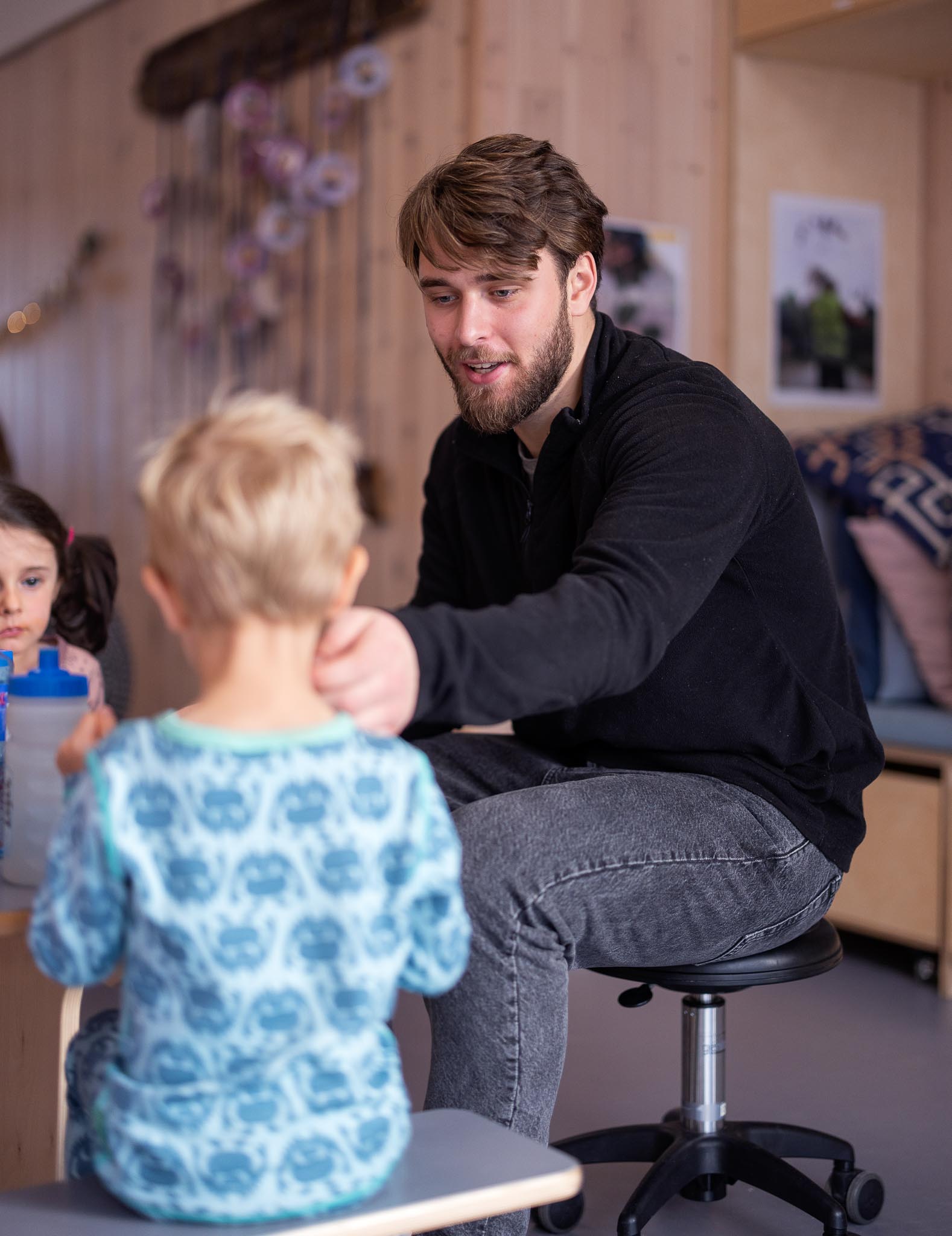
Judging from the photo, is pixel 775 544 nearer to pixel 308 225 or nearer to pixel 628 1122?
pixel 628 1122

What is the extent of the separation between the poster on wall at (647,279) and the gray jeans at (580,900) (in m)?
2.01

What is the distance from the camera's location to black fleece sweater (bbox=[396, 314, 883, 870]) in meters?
1.35

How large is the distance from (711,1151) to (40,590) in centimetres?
114

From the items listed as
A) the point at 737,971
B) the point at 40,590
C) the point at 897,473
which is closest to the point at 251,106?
the point at 897,473

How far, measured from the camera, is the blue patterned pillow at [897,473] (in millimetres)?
3143

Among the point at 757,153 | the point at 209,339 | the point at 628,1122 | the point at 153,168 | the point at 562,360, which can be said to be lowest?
the point at 628,1122

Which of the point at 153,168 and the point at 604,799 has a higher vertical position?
the point at 153,168

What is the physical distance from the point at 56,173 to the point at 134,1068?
17.2 ft

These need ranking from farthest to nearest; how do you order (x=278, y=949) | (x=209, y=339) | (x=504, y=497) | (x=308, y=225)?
(x=209, y=339)
(x=308, y=225)
(x=504, y=497)
(x=278, y=949)

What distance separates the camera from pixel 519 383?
1.83 m

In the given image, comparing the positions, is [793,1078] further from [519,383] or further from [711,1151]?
[519,383]

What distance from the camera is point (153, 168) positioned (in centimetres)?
508

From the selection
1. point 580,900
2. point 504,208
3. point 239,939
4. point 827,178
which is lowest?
point 580,900

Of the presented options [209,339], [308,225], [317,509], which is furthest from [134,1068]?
[209,339]
